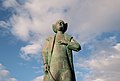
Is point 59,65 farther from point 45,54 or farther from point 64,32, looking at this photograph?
point 64,32

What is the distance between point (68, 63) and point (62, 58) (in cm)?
35

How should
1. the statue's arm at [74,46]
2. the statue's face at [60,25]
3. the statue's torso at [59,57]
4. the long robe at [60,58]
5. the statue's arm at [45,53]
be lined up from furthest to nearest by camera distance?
the statue's face at [60,25], the statue's arm at [45,53], the statue's arm at [74,46], the statue's torso at [59,57], the long robe at [60,58]

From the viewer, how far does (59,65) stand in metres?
13.3

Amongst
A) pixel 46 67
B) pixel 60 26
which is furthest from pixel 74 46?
pixel 46 67

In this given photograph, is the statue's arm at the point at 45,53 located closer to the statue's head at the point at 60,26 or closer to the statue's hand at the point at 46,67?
the statue's hand at the point at 46,67

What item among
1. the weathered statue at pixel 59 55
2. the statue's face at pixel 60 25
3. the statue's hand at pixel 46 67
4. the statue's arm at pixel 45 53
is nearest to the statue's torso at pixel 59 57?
the weathered statue at pixel 59 55

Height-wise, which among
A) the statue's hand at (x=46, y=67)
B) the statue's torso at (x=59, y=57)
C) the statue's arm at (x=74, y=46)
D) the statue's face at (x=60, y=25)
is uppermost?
the statue's face at (x=60, y=25)

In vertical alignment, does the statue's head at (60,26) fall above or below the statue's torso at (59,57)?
above

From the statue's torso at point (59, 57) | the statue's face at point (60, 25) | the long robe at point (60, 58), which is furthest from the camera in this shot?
the statue's face at point (60, 25)

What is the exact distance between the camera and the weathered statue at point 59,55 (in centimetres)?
1321

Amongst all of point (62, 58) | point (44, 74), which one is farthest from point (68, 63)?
point (44, 74)

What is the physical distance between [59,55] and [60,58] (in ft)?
0.52

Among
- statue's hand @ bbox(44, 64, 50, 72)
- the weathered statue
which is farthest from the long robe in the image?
statue's hand @ bbox(44, 64, 50, 72)

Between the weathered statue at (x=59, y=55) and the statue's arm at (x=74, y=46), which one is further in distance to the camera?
the statue's arm at (x=74, y=46)
